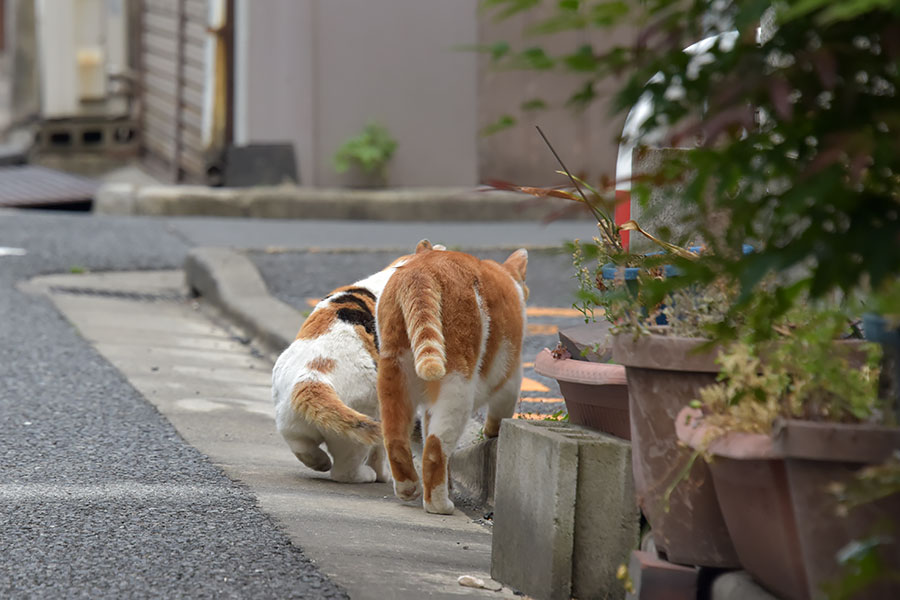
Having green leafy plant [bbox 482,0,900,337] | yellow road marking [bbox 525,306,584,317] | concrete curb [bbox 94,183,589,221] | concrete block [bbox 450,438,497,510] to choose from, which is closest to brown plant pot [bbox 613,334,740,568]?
green leafy plant [bbox 482,0,900,337]

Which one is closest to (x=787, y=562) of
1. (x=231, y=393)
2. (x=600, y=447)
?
(x=600, y=447)

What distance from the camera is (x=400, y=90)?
12188 mm

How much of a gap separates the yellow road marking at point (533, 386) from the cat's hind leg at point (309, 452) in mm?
1315

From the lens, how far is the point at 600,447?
9.87ft

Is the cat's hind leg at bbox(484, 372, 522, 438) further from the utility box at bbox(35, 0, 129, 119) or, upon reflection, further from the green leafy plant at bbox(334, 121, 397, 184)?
the utility box at bbox(35, 0, 129, 119)

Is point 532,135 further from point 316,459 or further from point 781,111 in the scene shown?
point 781,111

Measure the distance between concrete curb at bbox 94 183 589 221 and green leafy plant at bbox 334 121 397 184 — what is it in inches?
11.4

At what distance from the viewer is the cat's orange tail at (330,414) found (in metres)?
3.88

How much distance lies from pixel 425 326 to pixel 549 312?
159 inches

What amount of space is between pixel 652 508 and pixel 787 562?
0.39 metres

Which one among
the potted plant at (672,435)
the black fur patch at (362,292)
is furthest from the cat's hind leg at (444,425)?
the potted plant at (672,435)

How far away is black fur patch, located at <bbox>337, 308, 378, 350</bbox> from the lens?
14.1 feet

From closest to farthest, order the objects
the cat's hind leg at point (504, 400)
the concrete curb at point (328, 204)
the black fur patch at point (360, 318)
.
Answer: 1. the cat's hind leg at point (504, 400)
2. the black fur patch at point (360, 318)
3. the concrete curb at point (328, 204)

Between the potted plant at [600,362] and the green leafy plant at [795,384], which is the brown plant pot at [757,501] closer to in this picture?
the green leafy plant at [795,384]
